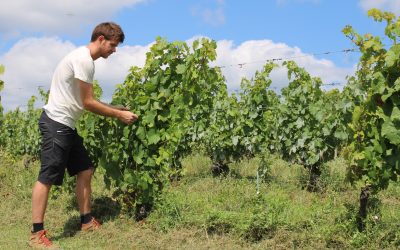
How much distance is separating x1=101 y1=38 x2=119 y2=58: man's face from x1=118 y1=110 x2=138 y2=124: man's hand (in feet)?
1.88

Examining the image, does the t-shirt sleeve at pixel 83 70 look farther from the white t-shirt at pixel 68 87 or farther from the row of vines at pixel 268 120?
the row of vines at pixel 268 120

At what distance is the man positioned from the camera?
4441 millimetres

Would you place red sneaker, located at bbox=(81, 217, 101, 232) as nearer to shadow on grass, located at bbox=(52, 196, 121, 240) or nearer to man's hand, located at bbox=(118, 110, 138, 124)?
shadow on grass, located at bbox=(52, 196, 121, 240)

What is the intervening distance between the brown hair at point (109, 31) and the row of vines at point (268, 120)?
0.51 metres

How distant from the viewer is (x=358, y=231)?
4.06 metres

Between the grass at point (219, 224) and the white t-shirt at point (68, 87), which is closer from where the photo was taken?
the grass at point (219, 224)

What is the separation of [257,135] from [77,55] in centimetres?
490

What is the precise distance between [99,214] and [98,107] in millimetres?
1616

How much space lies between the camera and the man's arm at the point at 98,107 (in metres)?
4.41

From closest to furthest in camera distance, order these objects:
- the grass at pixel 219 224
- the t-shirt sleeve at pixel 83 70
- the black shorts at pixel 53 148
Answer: the grass at pixel 219 224 < the t-shirt sleeve at pixel 83 70 < the black shorts at pixel 53 148

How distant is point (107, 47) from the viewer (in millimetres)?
4582

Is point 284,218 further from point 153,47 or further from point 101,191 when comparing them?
point 101,191

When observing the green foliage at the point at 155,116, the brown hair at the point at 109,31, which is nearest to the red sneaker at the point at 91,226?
the green foliage at the point at 155,116

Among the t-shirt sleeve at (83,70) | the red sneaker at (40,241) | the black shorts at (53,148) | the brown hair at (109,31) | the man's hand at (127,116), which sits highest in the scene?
the brown hair at (109,31)
